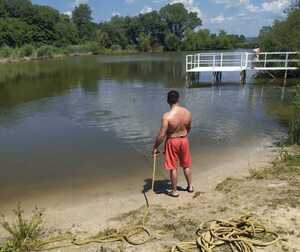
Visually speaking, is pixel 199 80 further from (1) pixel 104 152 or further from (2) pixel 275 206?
(2) pixel 275 206

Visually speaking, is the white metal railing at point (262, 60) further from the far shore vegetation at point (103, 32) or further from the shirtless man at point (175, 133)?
the far shore vegetation at point (103, 32)

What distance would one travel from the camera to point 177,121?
5164mm

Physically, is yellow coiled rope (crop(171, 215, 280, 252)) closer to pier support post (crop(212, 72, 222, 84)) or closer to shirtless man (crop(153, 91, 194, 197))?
shirtless man (crop(153, 91, 194, 197))

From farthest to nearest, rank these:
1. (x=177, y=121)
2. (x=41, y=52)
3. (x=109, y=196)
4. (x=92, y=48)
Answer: (x=92, y=48) < (x=41, y=52) < (x=109, y=196) < (x=177, y=121)

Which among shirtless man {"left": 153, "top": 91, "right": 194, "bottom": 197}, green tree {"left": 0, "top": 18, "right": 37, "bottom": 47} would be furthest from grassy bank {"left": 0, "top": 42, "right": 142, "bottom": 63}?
shirtless man {"left": 153, "top": 91, "right": 194, "bottom": 197}

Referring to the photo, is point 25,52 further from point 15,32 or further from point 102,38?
point 102,38

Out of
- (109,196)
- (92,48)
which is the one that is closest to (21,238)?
(109,196)

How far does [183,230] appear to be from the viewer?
14.2 feet

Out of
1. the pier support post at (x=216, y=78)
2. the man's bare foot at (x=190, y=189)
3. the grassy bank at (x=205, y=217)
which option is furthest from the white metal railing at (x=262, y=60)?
the man's bare foot at (x=190, y=189)

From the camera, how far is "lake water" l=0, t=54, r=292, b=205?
293 inches

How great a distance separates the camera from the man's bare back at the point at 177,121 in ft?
16.9

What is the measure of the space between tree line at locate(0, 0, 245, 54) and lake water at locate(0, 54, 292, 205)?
6449 centimetres

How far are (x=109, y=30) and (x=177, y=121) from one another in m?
97.5

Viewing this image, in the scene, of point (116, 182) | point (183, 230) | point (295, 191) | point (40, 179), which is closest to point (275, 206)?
point (295, 191)
